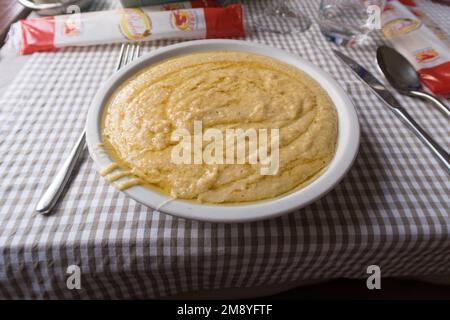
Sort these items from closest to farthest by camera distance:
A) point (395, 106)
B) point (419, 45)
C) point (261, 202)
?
point (261, 202) → point (395, 106) → point (419, 45)

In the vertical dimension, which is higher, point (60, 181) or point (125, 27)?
point (125, 27)

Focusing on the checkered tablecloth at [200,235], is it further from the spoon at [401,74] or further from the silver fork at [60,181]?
the spoon at [401,74]

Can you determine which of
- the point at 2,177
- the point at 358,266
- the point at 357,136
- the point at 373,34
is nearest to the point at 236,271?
the point at 358,266

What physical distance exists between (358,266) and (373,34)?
0.86m

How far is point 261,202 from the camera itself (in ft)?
1.85

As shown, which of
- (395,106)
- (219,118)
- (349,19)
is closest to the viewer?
(219,118)

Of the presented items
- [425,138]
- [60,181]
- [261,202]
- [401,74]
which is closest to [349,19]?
[401,74]

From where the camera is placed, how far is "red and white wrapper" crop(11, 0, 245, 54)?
3.45 feet

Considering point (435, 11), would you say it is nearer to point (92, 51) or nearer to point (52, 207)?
point (92, 51)

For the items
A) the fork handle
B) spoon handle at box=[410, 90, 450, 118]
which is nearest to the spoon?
spoon handle at box=[410, 90, 450, 118]

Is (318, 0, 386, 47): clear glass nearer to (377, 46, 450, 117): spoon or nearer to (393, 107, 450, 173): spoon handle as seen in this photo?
(377, 46, 450, 117): spoon

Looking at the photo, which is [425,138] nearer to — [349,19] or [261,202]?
[261,202]

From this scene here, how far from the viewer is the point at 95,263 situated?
59 centimetres

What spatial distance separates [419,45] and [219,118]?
2.51ft
